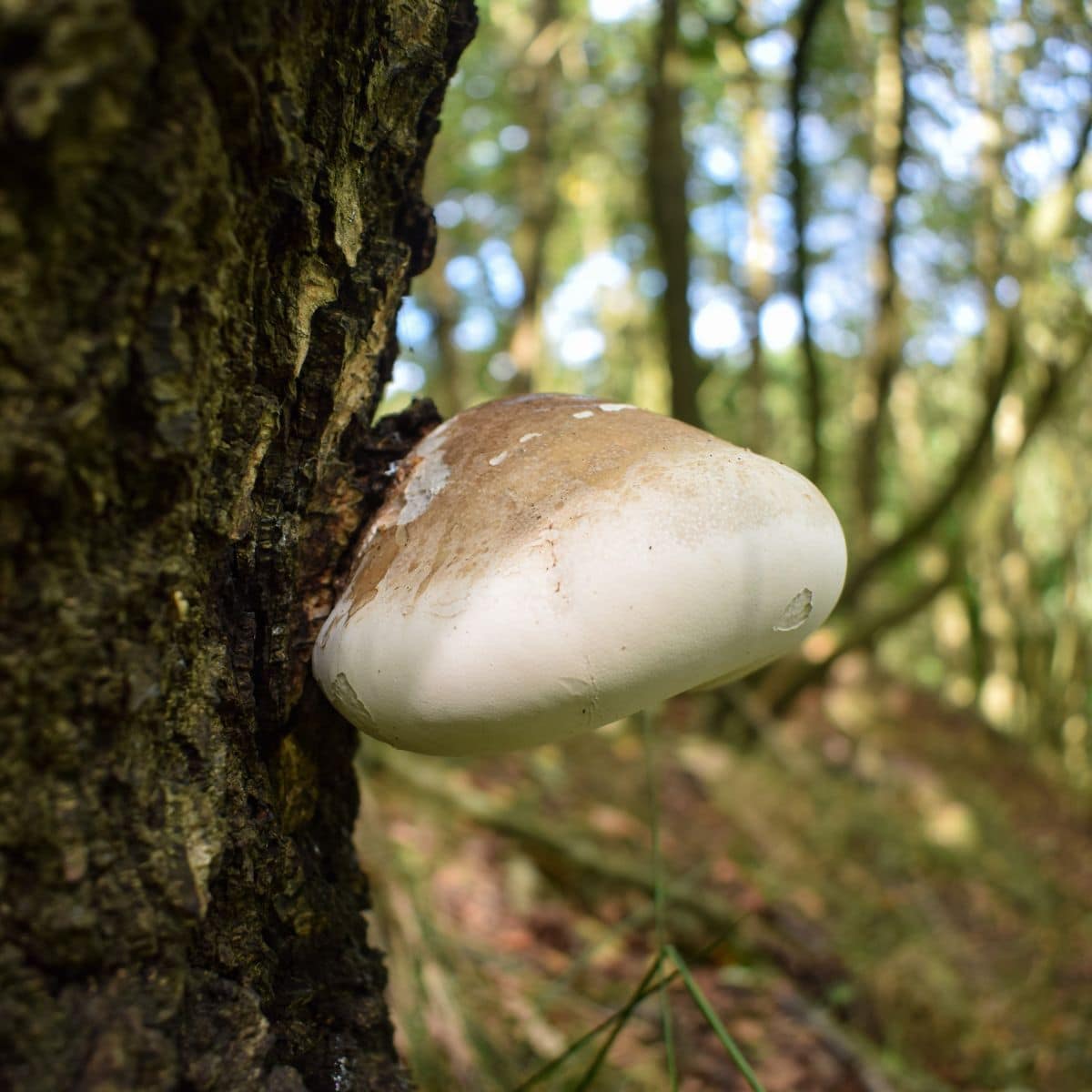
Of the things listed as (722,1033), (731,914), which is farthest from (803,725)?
(722,1033)

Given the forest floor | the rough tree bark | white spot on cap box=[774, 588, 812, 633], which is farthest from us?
the forest floor

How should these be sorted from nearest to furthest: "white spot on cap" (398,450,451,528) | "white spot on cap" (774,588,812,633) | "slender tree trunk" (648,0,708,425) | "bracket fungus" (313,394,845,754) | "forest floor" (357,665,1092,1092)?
1. "bracket fungus" (313,394,845,754)
2. "white spot on cap" (774,588,812,633)
3. "white spot on cap" (398,450,451,528)
4. "forest floor" (357,665,1092,1092)
5. "slender tree trunk" (648,0,708,425)

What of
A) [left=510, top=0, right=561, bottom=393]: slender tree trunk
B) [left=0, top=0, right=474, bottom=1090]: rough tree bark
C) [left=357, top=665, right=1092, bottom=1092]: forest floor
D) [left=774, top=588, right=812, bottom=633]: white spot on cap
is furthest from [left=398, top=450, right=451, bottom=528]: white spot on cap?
[left=510, top=0, right=561, bottom=393]: slender tree trunk

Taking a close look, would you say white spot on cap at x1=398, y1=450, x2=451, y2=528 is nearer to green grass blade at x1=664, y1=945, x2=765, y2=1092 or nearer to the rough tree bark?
the rough tree bark

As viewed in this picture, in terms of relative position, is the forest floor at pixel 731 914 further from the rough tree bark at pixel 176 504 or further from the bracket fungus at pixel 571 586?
the rough tree bark at pixel 176 504

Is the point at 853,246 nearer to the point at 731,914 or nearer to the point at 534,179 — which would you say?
the point at 534,179

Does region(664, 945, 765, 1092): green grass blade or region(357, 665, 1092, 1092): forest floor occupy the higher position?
region(664, 945, 765, 1092): green grass blade

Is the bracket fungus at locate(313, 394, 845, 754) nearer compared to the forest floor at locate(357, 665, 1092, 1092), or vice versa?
the bracket fungus at locate(313, 394, 845, 754)
